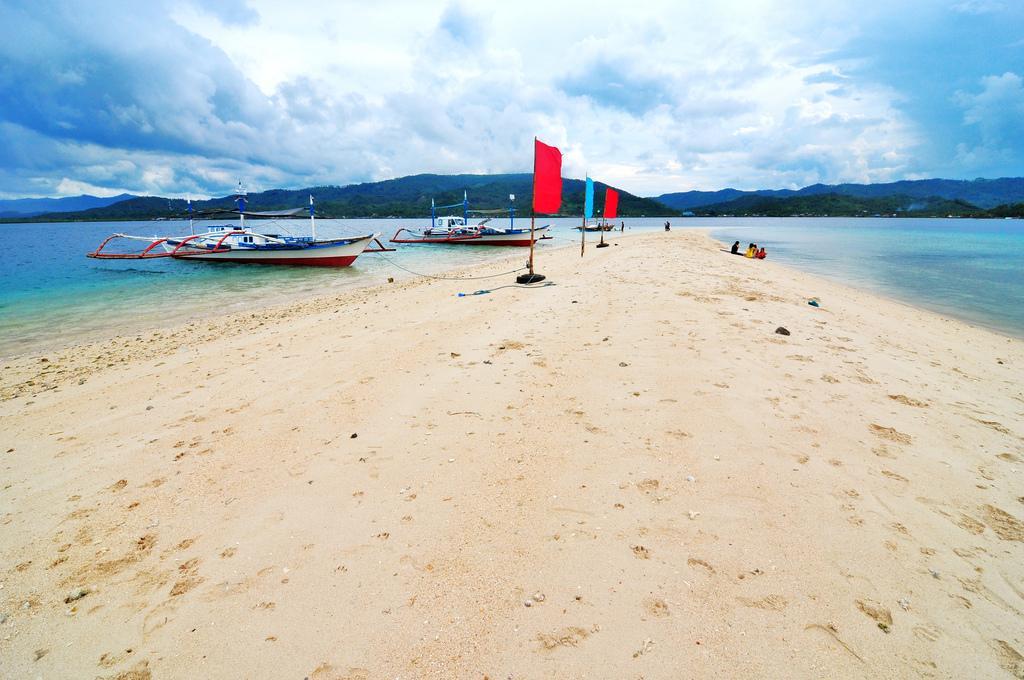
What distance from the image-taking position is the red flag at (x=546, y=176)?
43.8ft

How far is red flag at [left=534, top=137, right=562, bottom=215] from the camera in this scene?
13352mm

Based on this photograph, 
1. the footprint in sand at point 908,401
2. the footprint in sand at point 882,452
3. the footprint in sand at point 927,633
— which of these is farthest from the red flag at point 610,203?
the footprint in sand at point 927,633

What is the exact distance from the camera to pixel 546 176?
13.7 metres

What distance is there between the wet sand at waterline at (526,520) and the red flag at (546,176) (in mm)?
7826

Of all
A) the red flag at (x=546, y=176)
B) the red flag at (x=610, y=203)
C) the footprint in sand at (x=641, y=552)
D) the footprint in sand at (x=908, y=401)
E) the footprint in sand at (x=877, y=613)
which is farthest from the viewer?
the red flag at (x=610, y=203)

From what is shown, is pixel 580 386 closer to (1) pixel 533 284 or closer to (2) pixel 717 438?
(2) pixel 717 438

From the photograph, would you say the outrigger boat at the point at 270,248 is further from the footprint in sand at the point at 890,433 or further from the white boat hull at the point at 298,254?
the footprint in sand at the point at 890,433

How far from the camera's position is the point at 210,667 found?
2459mm

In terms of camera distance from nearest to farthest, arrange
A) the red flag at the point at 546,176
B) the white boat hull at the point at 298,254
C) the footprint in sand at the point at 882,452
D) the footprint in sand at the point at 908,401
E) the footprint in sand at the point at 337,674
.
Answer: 1. the footprint in sand at the point at 337,674
2. the footprint in sand at the point at 882,452
3. the footprint in sand at the point at 908,401
4. the red flag at the point at 546,176
5. the white boat hull at the point at 298,254

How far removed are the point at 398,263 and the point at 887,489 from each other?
3268 centimetres

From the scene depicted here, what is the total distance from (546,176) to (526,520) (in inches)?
478

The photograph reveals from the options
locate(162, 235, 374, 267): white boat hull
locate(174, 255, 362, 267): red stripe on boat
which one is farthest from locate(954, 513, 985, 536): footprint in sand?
locate(174, 255, 362, 267): red stripe on boat

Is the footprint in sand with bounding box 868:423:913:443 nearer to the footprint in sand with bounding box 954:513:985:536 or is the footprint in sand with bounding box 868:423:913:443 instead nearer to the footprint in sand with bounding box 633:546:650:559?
the footprint in sand with bounding box 954:513:985:536

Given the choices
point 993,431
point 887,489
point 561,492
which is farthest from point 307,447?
point 993,431
